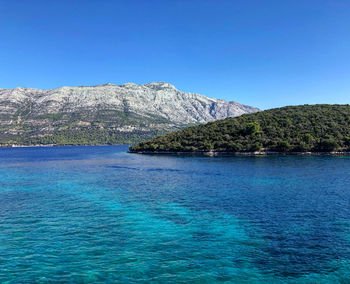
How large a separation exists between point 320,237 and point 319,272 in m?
6.40

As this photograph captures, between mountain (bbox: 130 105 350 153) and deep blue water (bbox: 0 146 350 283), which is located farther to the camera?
A: mountain (bbox: 130 105 350 153)

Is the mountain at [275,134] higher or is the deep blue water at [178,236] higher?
the mountain at [275,134]

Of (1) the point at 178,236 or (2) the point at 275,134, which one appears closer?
(1) the point at 178,236

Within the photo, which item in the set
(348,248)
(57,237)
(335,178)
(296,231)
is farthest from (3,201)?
(335,178)

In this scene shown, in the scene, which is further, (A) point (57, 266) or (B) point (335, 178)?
(B) point (335, 178)

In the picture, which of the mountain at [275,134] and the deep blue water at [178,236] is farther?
the mountain at [275,134]

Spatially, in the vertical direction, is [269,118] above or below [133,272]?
above

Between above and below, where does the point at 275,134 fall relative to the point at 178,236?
above

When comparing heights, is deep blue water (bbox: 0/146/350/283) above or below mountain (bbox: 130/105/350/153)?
below

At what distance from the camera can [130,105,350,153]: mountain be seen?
124625 millimetres

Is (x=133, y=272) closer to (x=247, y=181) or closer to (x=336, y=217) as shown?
(x=336, y=217)

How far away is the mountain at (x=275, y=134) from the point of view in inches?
4906

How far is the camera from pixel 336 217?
2841 centimetres

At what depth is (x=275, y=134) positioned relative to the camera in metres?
138
